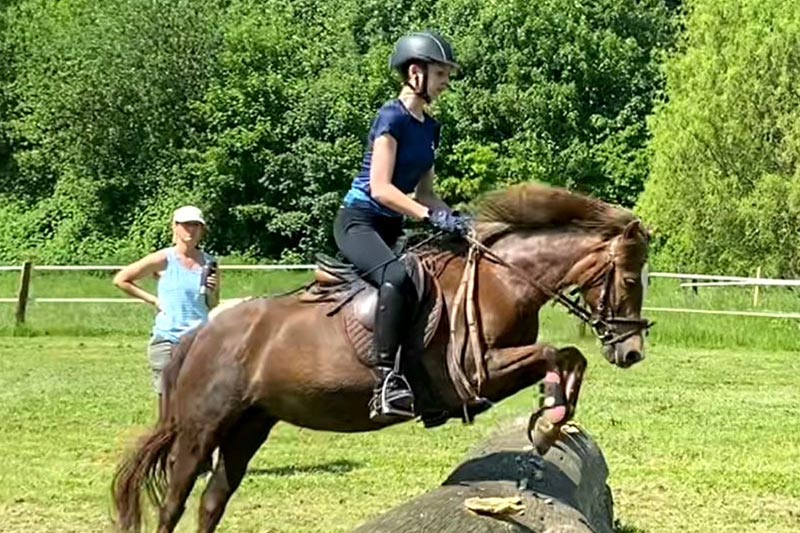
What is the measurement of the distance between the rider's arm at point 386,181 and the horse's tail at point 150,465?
1438 mm

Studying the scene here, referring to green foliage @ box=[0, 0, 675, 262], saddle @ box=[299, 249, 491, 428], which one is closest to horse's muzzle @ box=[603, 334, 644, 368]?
saddle @ box=[299, 249, 491, 428]

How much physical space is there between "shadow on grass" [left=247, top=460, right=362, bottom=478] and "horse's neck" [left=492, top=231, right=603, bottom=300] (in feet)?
13.6

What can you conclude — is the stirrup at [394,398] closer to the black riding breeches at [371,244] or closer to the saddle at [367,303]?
the saddle at [367,303]

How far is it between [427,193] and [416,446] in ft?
17.2

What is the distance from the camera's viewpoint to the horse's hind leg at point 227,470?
756cm

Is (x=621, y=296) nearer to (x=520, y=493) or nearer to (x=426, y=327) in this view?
(x=426, y=327)

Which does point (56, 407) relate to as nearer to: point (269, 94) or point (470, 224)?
point (470, 224)

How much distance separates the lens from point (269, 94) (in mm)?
39625

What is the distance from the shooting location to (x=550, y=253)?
6953mm

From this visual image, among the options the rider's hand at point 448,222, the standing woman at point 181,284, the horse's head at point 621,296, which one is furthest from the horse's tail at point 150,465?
the horse's head at point 621,296

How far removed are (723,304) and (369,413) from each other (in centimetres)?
1825

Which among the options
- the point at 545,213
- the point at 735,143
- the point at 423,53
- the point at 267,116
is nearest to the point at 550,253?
Result: the point at 545,213

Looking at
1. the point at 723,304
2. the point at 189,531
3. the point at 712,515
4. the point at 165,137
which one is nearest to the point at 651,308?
the point at 723,304

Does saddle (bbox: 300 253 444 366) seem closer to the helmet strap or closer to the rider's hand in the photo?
the rider's hand
